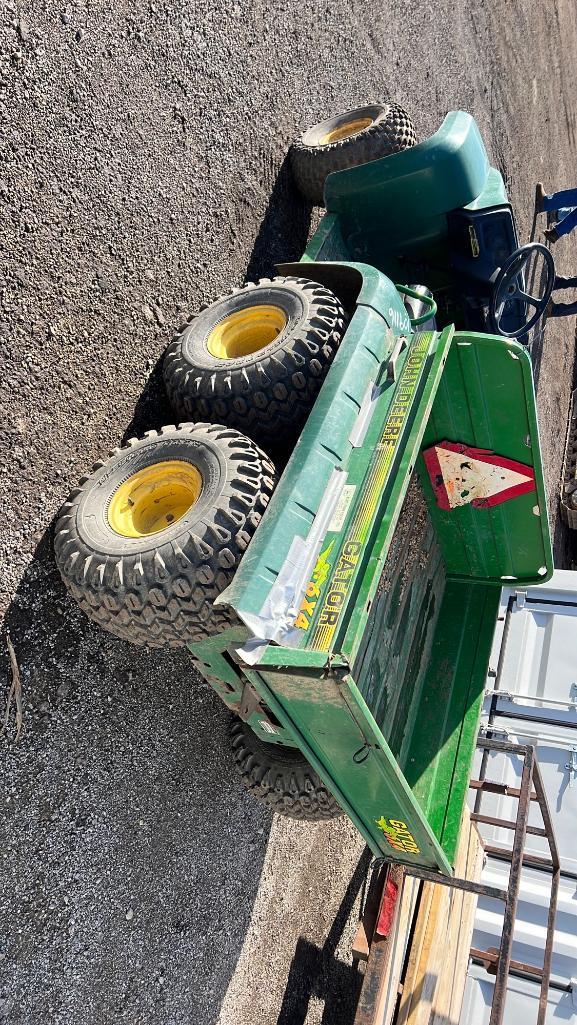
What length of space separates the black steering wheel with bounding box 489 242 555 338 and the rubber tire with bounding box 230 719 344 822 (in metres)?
2.74

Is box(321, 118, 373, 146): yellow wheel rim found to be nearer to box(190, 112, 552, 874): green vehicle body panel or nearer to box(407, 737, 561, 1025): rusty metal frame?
box(190, 112, 552, 874): green vehicle body panel

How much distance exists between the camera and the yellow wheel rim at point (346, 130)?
4898 millimetres

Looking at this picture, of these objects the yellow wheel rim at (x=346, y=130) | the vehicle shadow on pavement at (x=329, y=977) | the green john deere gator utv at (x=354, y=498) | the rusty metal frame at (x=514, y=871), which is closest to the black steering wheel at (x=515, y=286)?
the green john deere gator utv at (x=354, y=498)

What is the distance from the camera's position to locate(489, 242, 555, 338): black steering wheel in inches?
165

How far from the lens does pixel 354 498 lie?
276 centimetres

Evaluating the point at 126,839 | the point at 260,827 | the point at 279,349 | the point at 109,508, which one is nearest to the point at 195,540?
the point at 109,508

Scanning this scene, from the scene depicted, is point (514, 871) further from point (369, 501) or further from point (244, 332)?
point (244, 332)

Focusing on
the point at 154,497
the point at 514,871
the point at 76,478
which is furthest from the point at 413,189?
the point at 514,871

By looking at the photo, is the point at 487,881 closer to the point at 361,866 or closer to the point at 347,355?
the point at 361,866

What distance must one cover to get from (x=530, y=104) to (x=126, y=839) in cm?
996

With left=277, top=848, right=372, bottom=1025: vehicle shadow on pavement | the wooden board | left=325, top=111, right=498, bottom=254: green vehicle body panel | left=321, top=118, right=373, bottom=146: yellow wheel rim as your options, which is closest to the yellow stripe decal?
left=325, top=111, right=498, bottom=254: green vehicle body panel

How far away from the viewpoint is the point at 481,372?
3541 millimetres

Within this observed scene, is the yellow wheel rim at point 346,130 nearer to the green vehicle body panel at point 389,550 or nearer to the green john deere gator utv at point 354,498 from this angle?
the green john deere gator utv at point 354,498

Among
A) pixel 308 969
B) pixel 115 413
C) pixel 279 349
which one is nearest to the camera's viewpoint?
pixel 279 349
